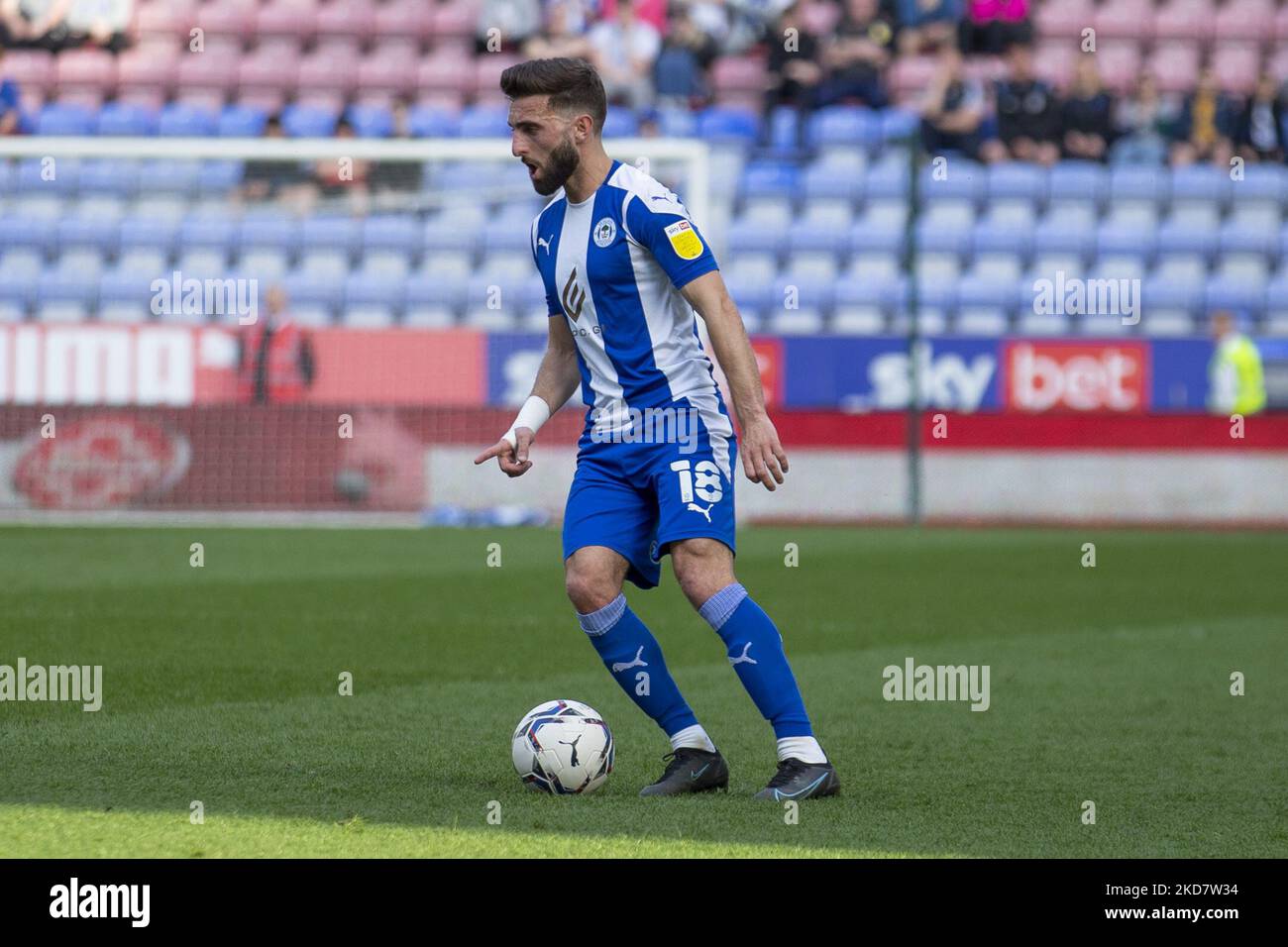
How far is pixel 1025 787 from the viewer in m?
5.51

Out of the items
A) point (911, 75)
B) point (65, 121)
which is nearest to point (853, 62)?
point (911, 75)

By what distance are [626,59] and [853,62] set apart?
2.27 metres

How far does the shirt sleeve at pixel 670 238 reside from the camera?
5164 millimetres

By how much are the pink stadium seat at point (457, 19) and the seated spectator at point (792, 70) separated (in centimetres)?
348

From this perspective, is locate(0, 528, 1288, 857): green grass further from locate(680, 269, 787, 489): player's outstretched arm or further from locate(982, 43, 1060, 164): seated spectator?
locate(982, 43, 1060, 164): seated spectator

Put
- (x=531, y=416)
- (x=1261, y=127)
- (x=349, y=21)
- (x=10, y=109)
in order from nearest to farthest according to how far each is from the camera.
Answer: (x=531, y=416) → (x=10, y=109) → (x=1261, y=127) → (x=349, y=21)

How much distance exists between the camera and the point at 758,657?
520 cm

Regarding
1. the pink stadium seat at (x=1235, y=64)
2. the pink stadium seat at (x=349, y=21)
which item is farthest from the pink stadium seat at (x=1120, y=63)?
the pink stadium seat at (x=349, y=21)

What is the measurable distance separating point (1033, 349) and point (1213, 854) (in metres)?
13.1

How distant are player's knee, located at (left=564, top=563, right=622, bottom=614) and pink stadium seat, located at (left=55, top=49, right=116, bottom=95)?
57.7 ft

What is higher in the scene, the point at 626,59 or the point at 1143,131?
the point at 626,59

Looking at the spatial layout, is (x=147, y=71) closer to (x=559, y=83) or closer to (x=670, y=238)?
(x=559, y=83)

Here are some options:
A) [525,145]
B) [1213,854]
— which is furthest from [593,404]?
[1213,854]
